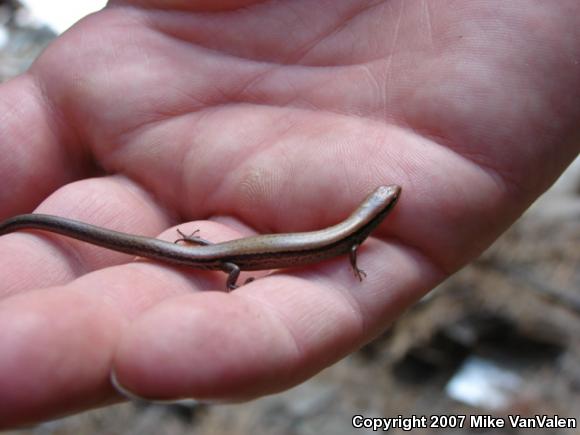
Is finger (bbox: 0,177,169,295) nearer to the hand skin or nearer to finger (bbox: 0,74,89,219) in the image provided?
the hand skin

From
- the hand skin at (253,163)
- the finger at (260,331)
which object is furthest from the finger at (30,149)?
the finger at (260,331)

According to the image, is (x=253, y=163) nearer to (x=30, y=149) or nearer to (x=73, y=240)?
(x=73, y=240)

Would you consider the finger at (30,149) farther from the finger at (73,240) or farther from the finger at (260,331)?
the finger at (260,331)

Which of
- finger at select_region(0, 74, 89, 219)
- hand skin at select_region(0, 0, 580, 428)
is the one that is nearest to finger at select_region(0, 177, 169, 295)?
hand skin at select_region(0, 0, 580, 428)

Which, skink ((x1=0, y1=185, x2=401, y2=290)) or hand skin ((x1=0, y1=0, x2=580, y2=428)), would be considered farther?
skink ((x1=0, y1=185, x2=401, y2=290))

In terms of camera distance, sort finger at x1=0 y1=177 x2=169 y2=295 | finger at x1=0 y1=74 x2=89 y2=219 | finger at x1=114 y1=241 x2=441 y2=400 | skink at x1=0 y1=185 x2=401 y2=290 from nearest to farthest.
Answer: finger at x1=114 y1=241 x2=441 y2=400, finger at x1=0 y1=177 x2=169 y2=295, skink at x1=0 y1=185 x2=401 y2=290, finger at x1=0 y1=74 x2=89 y2=219

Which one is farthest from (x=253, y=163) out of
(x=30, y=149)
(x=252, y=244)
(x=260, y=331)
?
(x=30, y=149)
